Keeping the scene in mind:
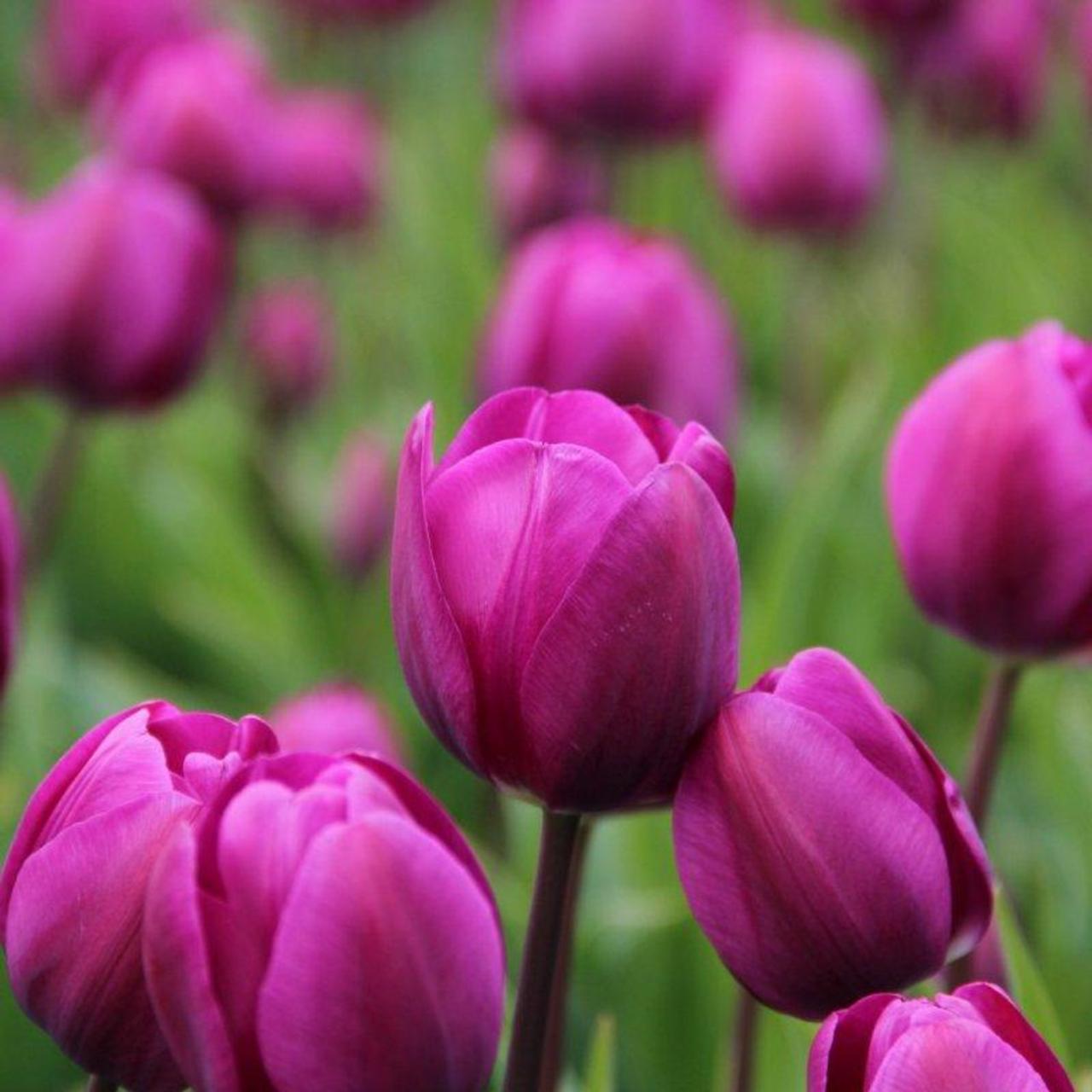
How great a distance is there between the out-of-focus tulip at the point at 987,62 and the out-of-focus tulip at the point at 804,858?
1.31 meters

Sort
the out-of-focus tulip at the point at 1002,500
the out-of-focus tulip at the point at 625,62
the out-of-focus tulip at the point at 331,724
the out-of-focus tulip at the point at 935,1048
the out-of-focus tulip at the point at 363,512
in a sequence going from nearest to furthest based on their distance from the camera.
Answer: the out-of-focus tulip at the point at 935,1048 < the out-of-focus tulip at the point at 1002,500 < the out-of-focus tulip at the point at 331,724 < the out-of-focus tulip at the point at 363,512 < the out-of-focus tulip at the point at 625,62

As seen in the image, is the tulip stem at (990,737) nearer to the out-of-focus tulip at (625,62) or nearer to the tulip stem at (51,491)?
the tulip stem at (51,491)

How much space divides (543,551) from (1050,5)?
1933 millimetres

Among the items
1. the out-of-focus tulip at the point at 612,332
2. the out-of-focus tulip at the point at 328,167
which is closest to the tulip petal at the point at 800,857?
the out-of-focus tulip at the point at 612,332

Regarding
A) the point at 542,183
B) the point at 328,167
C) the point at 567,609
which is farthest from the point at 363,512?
the point at 567,609

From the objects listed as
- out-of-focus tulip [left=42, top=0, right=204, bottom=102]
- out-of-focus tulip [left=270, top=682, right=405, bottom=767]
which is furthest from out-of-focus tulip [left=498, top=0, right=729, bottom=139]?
out-of-focus tulip [left=270, top=682, right=405, bottom=767]

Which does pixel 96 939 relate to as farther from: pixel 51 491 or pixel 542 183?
pixel 542 183

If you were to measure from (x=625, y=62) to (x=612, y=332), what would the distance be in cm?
49

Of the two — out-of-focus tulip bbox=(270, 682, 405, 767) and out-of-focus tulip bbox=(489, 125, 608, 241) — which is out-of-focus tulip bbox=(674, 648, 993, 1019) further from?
out-of-focus tulip bbox=(489, 125, 608, 241)

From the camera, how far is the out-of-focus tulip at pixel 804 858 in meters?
0.36

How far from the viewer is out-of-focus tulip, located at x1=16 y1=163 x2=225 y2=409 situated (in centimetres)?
84

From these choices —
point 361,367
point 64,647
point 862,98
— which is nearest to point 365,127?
point 361,367

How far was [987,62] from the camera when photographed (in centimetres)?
167

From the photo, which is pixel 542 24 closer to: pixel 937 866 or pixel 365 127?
pixel 365 127
